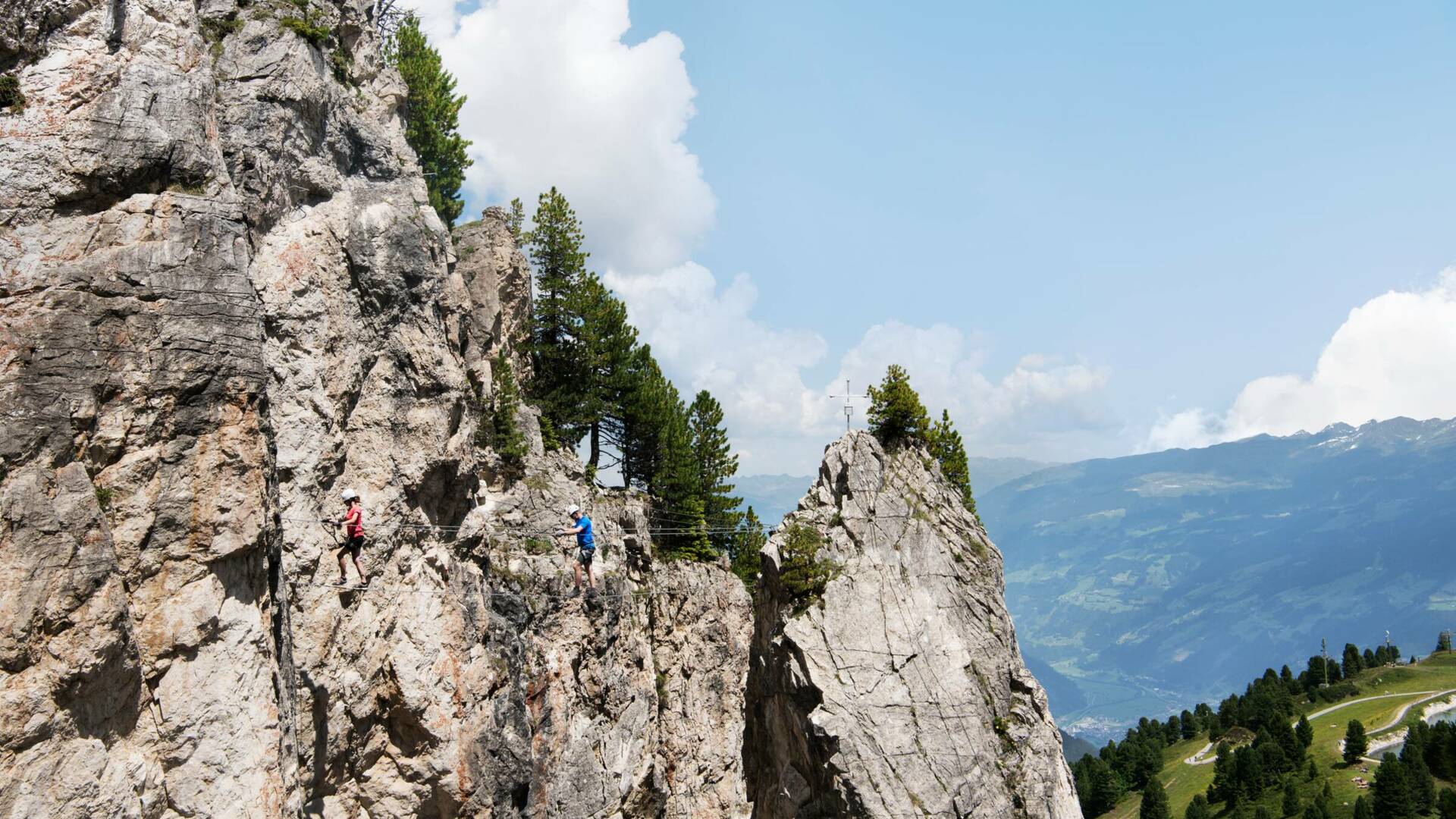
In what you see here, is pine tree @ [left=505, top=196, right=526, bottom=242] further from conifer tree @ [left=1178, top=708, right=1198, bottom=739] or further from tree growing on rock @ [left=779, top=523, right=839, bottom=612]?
conifer tree @ [left=1178, top=708, right=1198, bottom=739]

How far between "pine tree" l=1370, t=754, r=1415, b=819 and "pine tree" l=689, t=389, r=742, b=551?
6287 centimetres

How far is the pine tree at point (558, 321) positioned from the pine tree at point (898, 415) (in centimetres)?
2011

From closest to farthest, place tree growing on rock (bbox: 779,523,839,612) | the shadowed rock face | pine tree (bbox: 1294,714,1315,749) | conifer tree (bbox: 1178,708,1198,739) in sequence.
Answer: the shadowed rock face, tree growing on rock (bbox: 779,523,839,612), pine tree (bbox: 1294,714,1315,749), conifer tree (bbox: 1178,708,1198,739)

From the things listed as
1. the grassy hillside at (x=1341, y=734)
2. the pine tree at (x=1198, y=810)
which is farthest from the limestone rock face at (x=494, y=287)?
the grassy hillside at (x=1341, y=734)

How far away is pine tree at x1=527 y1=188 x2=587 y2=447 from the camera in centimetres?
5384

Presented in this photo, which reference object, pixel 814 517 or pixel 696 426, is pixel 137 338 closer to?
pixel 814 517

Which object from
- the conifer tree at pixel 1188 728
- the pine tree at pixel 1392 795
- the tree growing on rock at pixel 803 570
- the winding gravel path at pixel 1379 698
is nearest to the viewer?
the tree growing on rock at pixel 803 570

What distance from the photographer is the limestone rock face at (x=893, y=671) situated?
3192cm

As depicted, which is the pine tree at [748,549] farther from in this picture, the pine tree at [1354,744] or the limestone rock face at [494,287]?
the pine tree at [1354,744]

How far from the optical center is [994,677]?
34.2 m

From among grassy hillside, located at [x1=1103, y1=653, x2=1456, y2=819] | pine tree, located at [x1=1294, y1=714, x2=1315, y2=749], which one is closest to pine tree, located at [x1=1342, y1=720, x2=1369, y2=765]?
grassy hillside, located at [x1=1103, y1=653, x2=1456, y2=819]

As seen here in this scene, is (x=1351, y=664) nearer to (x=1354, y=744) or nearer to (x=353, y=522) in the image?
(x=1354, y=744)

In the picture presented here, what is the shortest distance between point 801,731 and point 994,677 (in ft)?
24.1

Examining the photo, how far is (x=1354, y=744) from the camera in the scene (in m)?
98.8
